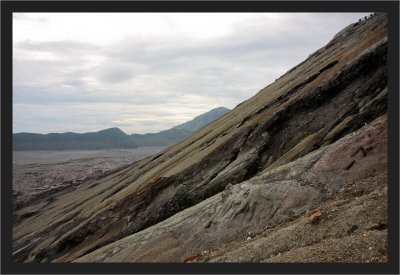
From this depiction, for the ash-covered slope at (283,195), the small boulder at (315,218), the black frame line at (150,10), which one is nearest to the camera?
the black frame line at (150,10)

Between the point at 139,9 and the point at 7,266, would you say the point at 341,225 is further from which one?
the point at 7,266

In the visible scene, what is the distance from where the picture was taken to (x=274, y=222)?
73.2 feet

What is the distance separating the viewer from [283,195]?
23.6 metres

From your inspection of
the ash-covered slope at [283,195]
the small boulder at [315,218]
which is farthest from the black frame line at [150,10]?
the small boulder at [315,218]

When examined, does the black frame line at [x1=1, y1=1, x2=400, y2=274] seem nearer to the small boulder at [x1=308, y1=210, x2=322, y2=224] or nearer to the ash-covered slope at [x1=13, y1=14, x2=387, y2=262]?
the ash-covered slope at [x1=13, y1=14, x2=387, y2=262]

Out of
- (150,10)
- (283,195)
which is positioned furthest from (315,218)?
(150,10)

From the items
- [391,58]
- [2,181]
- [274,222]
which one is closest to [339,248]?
[274,222]

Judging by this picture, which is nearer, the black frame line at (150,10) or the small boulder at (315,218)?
the black frame line at (150,10)

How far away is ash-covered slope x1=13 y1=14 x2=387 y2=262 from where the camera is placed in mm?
18578

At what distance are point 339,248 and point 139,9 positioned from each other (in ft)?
48.6

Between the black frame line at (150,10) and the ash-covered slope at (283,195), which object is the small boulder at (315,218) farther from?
the black frame line at (150,10)

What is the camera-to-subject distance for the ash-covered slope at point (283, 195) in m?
18.6

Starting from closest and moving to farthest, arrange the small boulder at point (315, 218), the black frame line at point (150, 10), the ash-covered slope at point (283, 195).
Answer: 1. the black frame line at point (150, 10)
2. the ash-covered slope at point (283, 195)
3. the small boulder at point (315, 218)

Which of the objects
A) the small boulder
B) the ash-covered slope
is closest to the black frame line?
the ash-covered slope
